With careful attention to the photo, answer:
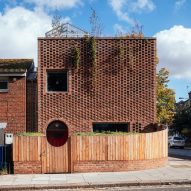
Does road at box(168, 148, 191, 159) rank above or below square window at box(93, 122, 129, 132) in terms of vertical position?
below

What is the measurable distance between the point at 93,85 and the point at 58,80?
2.04m

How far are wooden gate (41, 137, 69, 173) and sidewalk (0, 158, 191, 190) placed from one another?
0.70m

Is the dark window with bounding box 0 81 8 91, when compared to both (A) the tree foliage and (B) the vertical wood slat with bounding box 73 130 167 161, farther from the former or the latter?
(A) the tree foliage

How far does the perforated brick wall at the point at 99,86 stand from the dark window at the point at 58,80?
321mm

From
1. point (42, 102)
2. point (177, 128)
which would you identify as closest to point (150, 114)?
point (42, 102)

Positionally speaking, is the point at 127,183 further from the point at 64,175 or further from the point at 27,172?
the point at 27,172

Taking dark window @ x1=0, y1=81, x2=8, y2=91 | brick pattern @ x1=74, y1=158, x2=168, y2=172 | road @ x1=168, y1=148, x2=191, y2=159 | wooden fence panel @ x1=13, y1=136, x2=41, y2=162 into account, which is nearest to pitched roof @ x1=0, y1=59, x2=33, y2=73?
dark window @ x1=0, y1=81, x2=8, y2=91

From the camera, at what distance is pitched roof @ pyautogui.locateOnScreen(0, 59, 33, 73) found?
27438 mm

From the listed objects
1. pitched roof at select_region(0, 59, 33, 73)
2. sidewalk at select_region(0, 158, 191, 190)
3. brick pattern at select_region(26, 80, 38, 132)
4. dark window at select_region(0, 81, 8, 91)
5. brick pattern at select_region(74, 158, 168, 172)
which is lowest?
sidewalk at select_region(0, 158, 191, 190)

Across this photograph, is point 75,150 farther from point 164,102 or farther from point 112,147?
point 164,102

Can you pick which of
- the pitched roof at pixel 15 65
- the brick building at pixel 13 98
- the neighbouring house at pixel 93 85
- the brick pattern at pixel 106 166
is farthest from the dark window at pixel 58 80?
the brick pattern at pixel 106 166

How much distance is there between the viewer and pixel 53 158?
20.6m

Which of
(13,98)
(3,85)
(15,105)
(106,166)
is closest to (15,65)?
(3,85)

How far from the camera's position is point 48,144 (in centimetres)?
2058
